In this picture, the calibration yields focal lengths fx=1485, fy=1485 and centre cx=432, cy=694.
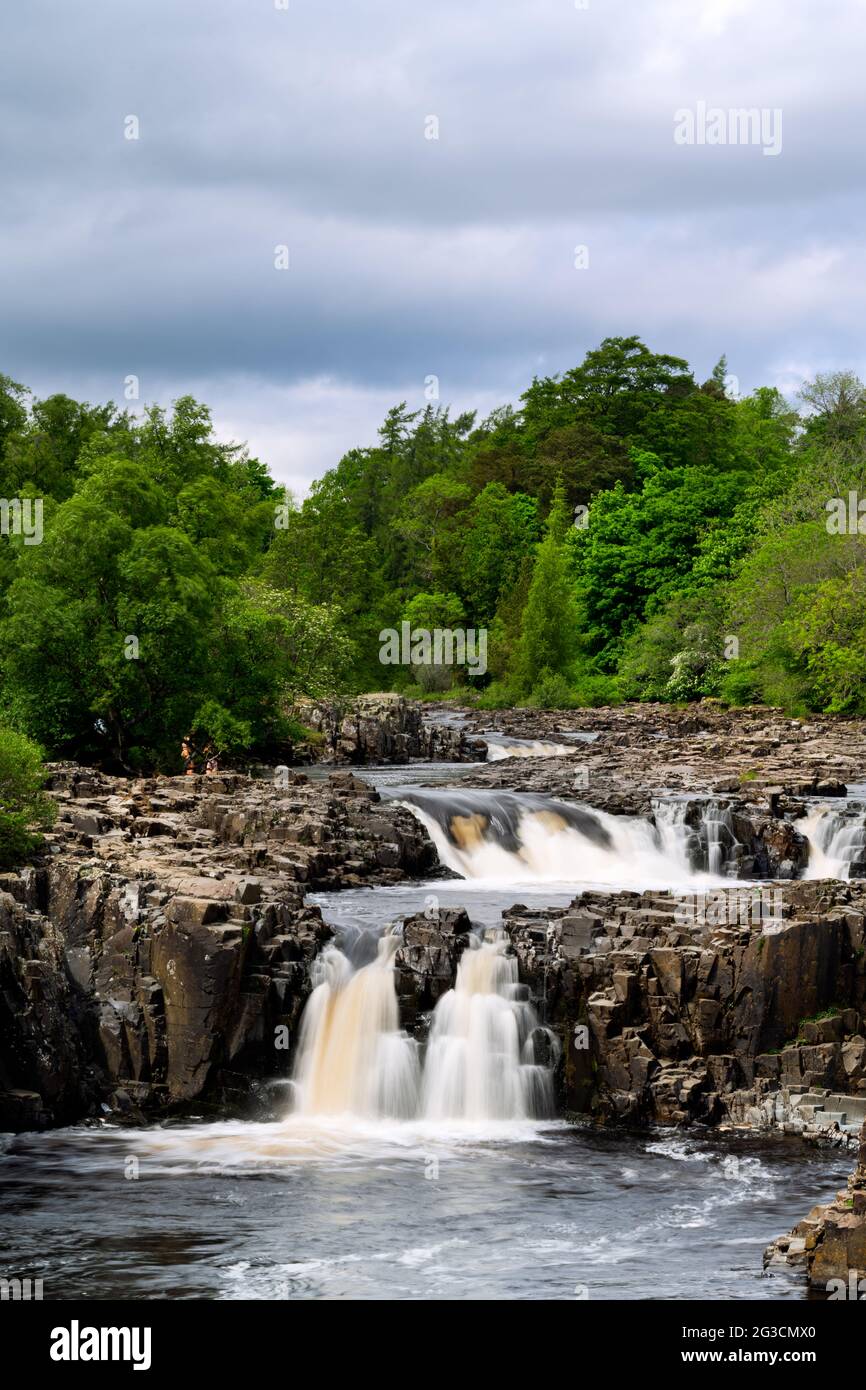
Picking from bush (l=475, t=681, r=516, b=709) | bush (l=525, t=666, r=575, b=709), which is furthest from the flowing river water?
bush (l=475, t=681, r=516, b=709)

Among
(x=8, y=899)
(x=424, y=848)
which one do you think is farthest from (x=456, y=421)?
(x=8, y=899)

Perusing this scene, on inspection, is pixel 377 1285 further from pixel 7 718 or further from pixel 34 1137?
pixel 7 718

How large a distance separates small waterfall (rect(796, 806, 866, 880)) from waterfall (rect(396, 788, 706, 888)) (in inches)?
121

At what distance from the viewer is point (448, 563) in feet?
350

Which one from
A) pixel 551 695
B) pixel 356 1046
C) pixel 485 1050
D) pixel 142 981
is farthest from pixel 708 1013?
pixel 551 695

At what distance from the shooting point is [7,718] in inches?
1720

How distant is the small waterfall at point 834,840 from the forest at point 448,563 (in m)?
18.8

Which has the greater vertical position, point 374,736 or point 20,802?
point 374,736

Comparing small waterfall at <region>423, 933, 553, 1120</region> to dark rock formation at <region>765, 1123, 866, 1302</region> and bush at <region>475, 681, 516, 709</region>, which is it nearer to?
dark rock formation at <region>765, 1123, 866, 1302</region>

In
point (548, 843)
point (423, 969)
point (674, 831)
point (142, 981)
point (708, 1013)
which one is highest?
point (674, 831)

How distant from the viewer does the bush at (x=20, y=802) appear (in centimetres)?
2869

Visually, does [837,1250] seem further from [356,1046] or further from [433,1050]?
[356,1046]

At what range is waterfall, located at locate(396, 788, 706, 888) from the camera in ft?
120

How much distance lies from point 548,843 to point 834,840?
7.11 metres
